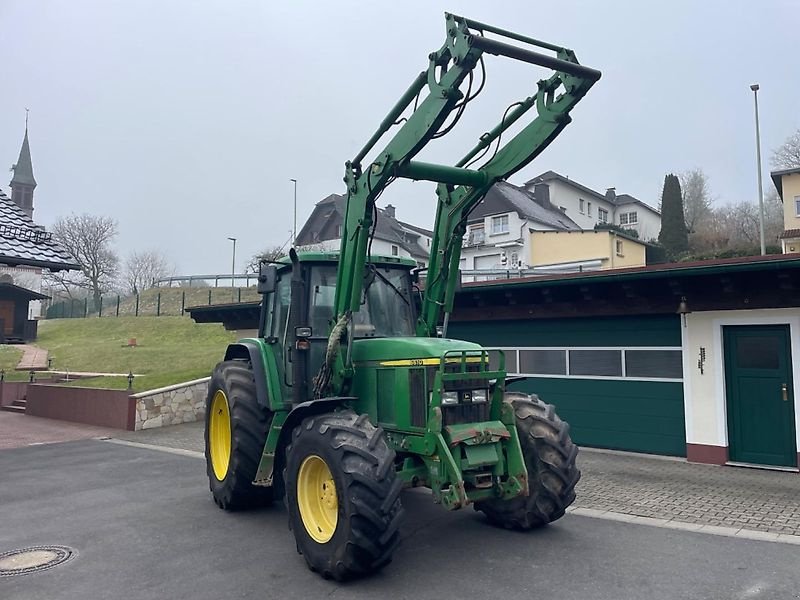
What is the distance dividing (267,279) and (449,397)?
220cm

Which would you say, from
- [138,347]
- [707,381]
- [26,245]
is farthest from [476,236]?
[26,245]

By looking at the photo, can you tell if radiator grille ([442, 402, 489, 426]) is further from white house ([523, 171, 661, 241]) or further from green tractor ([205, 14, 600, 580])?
white house ([523, 171, 661, 241])

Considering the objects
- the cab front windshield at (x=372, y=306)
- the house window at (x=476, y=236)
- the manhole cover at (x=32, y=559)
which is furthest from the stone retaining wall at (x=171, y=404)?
the house window at (x=476, y=236)

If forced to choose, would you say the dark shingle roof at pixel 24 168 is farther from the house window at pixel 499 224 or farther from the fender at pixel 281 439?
the fender at pixel 281 439

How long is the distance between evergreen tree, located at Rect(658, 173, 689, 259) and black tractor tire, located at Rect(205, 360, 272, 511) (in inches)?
1878

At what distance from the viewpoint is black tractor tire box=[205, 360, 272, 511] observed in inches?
250

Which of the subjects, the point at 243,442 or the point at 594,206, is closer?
the point at 243,442

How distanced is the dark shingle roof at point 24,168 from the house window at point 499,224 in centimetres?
4823

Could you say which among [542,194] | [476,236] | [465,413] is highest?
[542,194]

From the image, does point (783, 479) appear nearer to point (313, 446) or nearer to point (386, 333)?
point (386, 333)

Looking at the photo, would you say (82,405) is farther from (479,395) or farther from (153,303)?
(153,303)

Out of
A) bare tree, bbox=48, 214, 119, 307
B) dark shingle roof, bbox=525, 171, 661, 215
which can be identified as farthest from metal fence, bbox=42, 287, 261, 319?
dark shingle roof, bbox=525, 171, 661, 215

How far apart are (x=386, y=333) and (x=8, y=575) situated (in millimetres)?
3760

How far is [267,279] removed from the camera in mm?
6055
